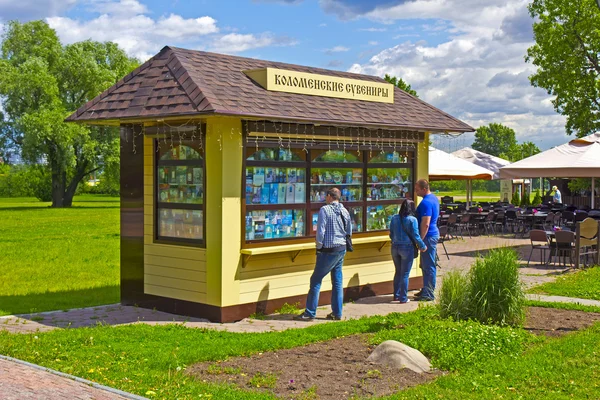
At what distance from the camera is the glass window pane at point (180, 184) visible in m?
10.7

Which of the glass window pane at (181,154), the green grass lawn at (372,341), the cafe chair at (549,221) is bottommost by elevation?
the green grass lawn at (372,341)

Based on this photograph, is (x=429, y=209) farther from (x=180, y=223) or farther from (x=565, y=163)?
(x=565, y=163)

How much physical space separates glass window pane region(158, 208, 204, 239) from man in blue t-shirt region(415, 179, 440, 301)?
374 cm

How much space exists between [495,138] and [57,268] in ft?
385

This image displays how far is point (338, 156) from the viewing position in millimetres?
12156

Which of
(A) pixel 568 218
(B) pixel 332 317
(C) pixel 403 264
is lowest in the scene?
(B) pixel 332 317

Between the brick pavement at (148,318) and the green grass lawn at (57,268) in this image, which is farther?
the green grass lawn at (57,268)

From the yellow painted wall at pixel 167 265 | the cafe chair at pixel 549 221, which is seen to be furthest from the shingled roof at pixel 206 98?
the cafe chair at pixel 549 221

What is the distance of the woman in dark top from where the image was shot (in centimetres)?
1205

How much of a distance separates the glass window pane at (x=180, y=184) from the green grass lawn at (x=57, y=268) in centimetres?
232

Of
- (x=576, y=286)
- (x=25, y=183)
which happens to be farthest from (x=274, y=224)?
(x=25, y=183)

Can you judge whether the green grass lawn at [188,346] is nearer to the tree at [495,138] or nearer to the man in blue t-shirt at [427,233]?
the man in blue t-shirt at [427,233]

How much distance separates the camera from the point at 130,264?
1159cm

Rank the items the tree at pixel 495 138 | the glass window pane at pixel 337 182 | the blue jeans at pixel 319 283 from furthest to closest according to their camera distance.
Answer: the tree at pixel 495 138, the glass window pane at pixel 337 182, the blue jeans at pixel 319 283
